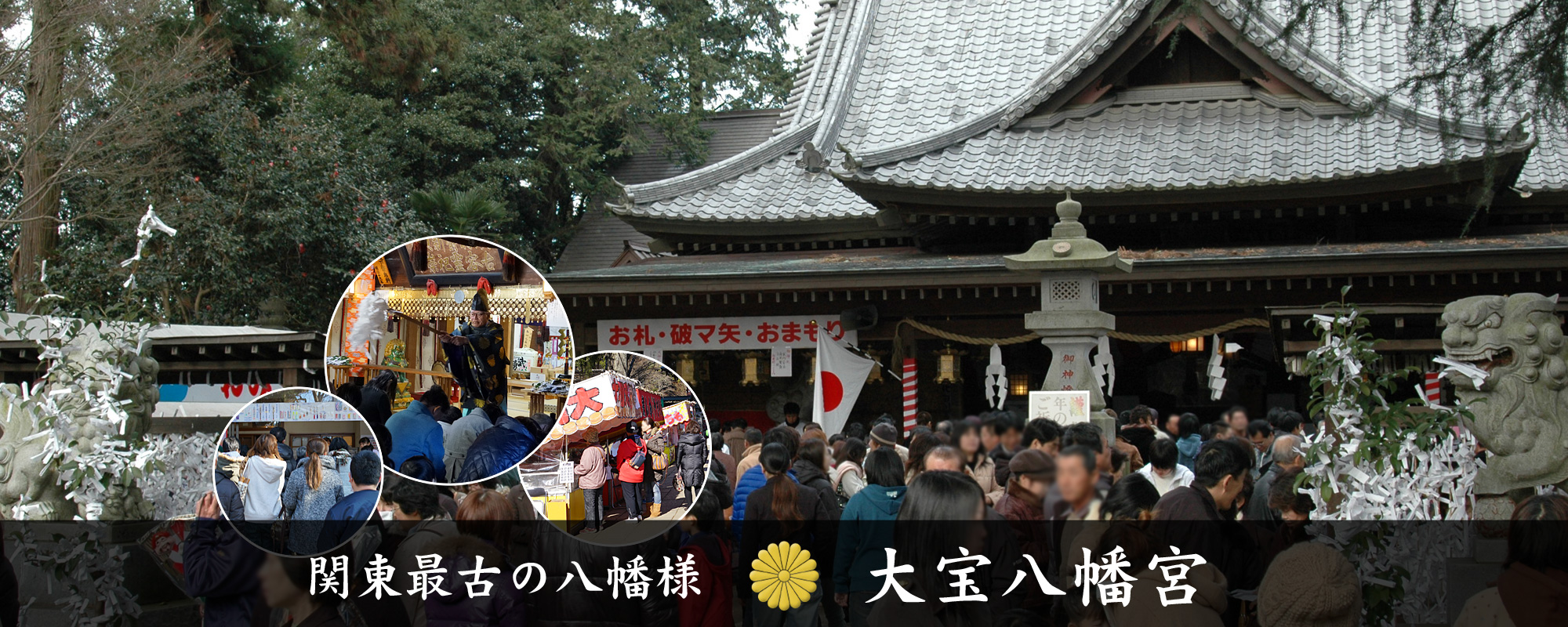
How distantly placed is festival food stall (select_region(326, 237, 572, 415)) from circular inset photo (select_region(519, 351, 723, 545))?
0.13 metres

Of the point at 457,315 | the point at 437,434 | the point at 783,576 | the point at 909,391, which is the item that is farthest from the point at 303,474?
the point at 909,391

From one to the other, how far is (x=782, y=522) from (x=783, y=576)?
1.41 ft

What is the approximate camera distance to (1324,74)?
12.6 m

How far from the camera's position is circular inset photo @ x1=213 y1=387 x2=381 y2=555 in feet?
13.1

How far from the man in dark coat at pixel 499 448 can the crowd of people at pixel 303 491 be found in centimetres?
32

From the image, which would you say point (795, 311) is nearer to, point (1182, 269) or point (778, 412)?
point (778, 412)

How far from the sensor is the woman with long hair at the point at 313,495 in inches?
161

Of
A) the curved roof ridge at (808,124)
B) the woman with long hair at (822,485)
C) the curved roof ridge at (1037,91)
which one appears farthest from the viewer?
the curved roof ridge at (808,124)

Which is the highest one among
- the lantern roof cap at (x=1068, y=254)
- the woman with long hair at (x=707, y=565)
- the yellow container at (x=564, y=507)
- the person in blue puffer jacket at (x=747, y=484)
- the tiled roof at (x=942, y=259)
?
the tiled roof at (x=942, y=259)

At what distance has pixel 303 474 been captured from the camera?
4.14 metres

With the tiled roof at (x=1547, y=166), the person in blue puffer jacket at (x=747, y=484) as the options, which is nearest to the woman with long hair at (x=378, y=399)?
the person in blue puffer jacket at (x=747, y=484)

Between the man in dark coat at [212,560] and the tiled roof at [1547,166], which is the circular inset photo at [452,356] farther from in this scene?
the tiled roof at [1547,166]

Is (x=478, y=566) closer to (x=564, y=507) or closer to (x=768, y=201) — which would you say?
(x=564, y=507)

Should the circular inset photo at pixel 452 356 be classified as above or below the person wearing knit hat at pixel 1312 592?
above
